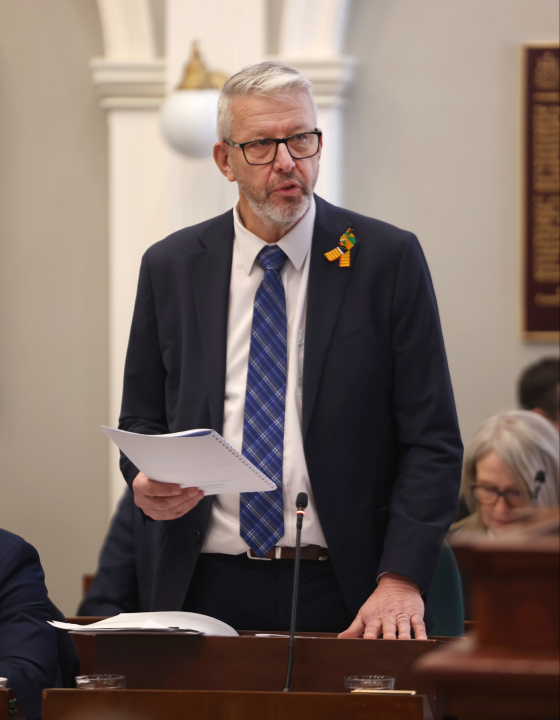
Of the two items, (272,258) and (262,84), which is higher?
(262,84)

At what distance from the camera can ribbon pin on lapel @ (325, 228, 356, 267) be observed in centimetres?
259

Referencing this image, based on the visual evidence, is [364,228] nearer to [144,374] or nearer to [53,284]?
[144,374]

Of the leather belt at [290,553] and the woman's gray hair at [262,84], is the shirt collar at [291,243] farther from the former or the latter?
the leather belt at [290,553]

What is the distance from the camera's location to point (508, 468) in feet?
11.8

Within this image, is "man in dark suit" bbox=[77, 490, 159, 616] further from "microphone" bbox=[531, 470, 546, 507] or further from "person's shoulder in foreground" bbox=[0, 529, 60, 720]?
"microphone" bbox=[531, 470, 546, 507]

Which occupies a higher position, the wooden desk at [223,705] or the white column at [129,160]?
the white column at [129,160]

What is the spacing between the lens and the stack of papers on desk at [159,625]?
2.04 metres

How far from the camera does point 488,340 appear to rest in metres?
5.62

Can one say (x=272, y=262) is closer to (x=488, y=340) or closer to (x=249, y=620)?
(x=249, y=620)

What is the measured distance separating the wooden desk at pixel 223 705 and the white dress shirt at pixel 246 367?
64cm

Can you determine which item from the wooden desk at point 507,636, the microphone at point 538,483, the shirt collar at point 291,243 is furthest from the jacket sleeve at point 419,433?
the wooden desk at point 507,636

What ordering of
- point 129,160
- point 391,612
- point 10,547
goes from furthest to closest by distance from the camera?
point 129,160, point 10,547, point 391,612

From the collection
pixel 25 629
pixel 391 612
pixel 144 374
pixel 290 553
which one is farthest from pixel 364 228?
pixel 25 629

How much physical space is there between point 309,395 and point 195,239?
1.67ft
